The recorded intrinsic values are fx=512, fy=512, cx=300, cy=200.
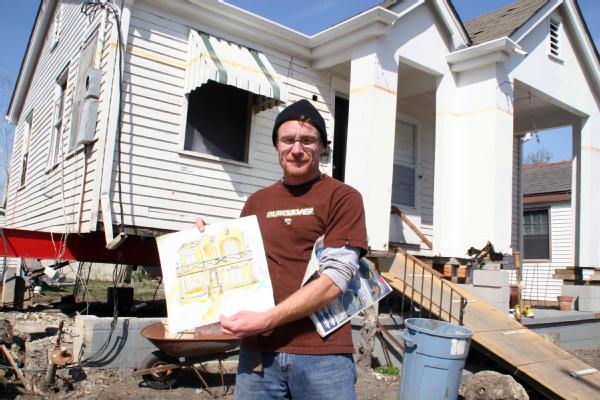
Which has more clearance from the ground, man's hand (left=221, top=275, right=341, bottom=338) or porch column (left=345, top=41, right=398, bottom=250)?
porch column (left=345, top=41, right=398, bottom=250)

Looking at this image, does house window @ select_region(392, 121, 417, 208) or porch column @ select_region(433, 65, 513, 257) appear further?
house window @ select_region(392, 121, 417, 208)

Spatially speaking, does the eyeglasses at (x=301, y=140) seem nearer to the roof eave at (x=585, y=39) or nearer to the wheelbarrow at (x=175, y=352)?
the wheelbarrow at (x=175, y=352)

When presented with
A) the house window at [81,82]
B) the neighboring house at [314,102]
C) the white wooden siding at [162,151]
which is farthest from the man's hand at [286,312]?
the house window at [81,82]

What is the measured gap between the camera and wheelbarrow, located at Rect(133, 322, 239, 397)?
4.62 m

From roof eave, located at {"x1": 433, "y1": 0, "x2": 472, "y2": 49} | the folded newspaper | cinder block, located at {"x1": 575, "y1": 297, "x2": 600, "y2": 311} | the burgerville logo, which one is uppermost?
roof eave, located at {"x1": 433, "y1": 0, "x2": 472, "y2": 49}

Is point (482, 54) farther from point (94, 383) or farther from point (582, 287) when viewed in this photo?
point (94, 383)

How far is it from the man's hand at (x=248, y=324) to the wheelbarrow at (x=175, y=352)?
262cm

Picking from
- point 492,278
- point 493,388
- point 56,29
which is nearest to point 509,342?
point 493,388

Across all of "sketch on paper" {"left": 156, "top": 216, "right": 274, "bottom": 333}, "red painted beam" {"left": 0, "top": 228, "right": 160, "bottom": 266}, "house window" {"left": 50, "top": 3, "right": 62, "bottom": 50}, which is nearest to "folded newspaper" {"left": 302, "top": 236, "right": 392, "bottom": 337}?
"sketch on paper" {"left": 156, "top": 216, "right": 274, "bottom": 333}

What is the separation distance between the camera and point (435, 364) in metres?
4.98

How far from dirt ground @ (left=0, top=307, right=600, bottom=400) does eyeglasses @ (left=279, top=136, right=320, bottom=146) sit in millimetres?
3731

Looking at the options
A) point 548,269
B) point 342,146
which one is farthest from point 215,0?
point 548,269

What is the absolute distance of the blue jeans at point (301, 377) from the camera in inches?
76.6

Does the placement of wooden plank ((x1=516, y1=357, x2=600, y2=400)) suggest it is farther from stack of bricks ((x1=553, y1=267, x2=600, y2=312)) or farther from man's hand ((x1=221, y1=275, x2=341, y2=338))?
stack of bricks ((x1=553, y1=267, x2=600, y2=312))
